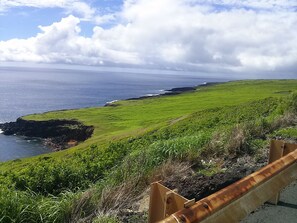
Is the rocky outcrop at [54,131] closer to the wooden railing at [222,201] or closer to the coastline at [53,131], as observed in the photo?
the coastline at [53,131]

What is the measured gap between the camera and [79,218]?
184 inches

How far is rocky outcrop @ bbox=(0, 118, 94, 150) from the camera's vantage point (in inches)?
3129

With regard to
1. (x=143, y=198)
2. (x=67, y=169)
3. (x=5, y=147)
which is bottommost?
(x=5, y=147)

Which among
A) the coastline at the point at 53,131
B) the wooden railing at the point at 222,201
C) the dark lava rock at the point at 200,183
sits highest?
the wooden railing at the point at 222,201

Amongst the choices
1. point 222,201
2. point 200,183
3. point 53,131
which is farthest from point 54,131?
point 222,201

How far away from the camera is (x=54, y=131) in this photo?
8731 cm

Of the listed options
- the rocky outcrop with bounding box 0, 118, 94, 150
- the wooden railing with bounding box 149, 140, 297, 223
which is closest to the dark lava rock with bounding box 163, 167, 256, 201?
the wooden railing with bounding box 149, 140, 297, 223

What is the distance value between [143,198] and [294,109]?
1160 cm

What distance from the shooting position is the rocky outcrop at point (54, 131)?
261ft

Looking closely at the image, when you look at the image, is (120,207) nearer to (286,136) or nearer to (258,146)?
(258,146)

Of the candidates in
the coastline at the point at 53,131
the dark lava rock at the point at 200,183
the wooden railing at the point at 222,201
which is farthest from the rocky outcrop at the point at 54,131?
the wooden railing at the point at 222,201

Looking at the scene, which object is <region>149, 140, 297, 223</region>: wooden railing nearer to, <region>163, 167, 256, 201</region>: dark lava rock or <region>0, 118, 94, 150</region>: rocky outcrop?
<region>163, 167, 256, 201</region>: dark lava rock

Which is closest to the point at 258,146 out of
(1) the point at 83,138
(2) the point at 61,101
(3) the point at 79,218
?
(3) the point at 79,218

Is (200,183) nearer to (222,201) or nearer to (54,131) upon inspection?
(222,201)
